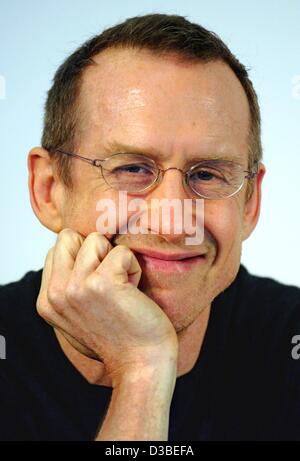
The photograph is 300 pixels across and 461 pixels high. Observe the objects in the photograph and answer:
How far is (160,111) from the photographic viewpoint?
6.38 feet

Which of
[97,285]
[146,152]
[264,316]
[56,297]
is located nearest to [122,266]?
[97,285]

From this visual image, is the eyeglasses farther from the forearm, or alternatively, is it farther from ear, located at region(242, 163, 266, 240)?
the forearm

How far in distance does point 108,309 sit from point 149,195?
0.37 metres

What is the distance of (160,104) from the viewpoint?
195 centimetres

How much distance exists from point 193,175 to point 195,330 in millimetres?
661

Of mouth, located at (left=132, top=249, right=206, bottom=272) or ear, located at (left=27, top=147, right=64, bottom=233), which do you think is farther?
ear, located at (left=27, top=147, right=64, bottom=233)

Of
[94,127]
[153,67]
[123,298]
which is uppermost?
[153,67]

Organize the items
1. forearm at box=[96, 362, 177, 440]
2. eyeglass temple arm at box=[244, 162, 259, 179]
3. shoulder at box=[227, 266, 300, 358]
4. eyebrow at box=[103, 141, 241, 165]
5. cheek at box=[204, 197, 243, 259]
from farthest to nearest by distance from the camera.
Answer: shoulder at box=[227, 266, 300, 358] → eyeglass temple arm at box=[244, 162, 259, 179] → cheek at box=[204, 197, 243, 259] → eyebrow at box=[103, 141, 241, 165] → forearm at box=[96, 362, 177, 440]

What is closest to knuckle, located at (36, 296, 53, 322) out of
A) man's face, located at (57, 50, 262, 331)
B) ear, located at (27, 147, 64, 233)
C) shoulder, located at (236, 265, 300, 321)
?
man's face, located at (57, 50, 262, 331)

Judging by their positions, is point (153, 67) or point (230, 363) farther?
point (230, 363)

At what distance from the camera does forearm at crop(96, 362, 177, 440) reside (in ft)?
5.64

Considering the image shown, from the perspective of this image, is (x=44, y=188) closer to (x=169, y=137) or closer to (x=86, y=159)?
(x=86, y=159)
